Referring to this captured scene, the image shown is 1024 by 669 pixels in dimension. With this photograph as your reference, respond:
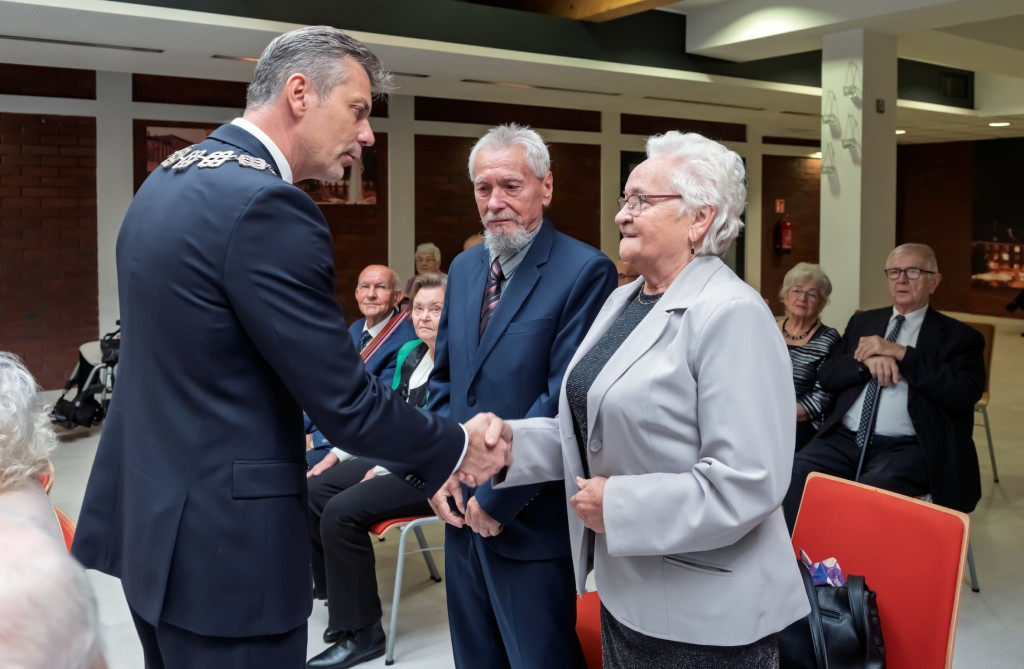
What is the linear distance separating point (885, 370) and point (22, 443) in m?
3.27

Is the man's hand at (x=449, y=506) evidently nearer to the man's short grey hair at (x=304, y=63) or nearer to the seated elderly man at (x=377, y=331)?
the man's short grey hair at (x=304, y=63)

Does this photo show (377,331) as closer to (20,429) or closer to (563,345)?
(563,345)

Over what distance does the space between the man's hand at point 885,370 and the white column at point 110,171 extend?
7.23 meters

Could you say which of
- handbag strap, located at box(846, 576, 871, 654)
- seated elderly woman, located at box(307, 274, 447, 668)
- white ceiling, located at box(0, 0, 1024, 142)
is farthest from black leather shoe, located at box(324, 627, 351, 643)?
white ceiling, located at box(0, 0, 1024, 142)

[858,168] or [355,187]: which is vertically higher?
[355,187]

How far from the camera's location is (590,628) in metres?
2.44

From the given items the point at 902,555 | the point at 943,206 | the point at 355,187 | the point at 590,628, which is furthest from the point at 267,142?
the point at 943,206

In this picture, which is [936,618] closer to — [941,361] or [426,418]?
[426,418]

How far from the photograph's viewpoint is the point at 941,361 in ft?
12.8

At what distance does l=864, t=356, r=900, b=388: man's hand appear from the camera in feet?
12.8

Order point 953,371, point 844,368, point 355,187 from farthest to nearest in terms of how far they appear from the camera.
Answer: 1. point 355,187
2. point 844,368
3. point 953,371

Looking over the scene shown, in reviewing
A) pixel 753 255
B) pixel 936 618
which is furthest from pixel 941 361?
pixel 753 255

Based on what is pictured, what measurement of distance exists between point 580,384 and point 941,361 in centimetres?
256

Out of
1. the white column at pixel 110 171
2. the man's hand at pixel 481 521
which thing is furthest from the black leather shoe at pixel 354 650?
the white column at pixel 110 171
